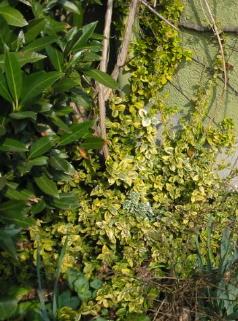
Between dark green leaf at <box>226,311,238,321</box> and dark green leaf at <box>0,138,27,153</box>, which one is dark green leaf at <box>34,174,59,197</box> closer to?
dark green leaf at <box>0,138,27,153</box>

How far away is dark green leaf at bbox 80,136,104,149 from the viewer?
344 cm

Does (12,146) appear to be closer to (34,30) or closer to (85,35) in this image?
(34,30)

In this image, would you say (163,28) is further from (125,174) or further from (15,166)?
(15,166)

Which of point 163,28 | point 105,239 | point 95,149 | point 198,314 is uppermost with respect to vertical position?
point 163,28

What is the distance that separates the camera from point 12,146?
2.87 meters

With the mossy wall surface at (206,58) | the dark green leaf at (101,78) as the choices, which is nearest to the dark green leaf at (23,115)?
the dark green leaf at (101,78)

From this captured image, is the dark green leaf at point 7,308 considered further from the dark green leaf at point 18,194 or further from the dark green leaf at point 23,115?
the dark green leaf at point 23,115

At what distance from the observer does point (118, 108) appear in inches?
146

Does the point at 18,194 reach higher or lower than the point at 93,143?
lower

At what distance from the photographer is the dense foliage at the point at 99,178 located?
3029 mm

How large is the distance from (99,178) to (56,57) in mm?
971

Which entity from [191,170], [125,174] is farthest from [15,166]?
[191,170]

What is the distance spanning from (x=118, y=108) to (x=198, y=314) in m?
1.48


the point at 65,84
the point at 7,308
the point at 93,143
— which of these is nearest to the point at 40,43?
the point at 65,84
